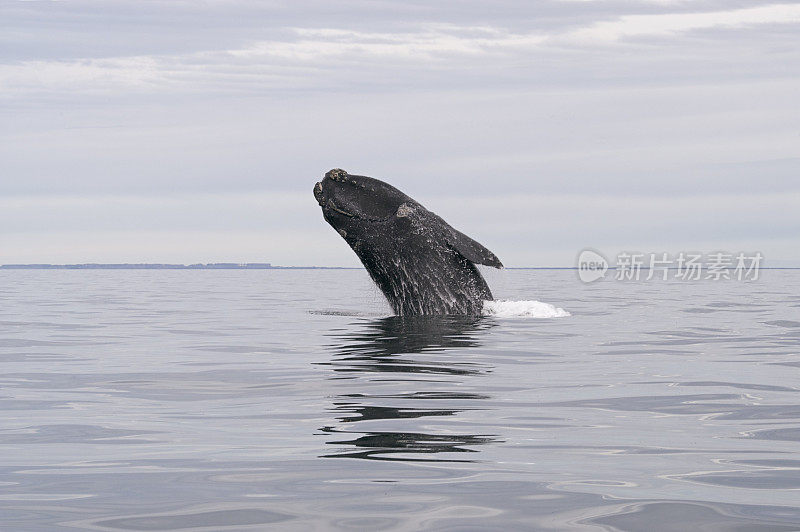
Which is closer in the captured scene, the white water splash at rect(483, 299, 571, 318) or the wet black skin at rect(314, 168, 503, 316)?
the wet black skin at rect(314, 168, 503, 316)

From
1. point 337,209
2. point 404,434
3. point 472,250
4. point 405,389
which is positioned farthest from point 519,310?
point 404,434

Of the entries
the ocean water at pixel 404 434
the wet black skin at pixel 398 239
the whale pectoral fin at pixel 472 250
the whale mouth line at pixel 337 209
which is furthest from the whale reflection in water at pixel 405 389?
the whale mouth line at pixel 337 209

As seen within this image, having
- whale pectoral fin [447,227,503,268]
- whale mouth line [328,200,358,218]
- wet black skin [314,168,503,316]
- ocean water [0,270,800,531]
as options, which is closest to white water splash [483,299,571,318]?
wet black skin [314,168,503,316]

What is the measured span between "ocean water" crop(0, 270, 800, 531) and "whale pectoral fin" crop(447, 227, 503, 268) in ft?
4.53

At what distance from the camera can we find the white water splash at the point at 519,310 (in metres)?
20.7

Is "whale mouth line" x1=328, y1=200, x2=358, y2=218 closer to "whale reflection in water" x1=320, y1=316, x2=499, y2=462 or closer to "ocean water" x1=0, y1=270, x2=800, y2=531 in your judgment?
"whale reflection in water" x1=320, y1=316, x2=499, y2=462

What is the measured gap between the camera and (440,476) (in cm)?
653

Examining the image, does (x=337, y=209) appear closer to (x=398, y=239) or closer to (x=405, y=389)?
(x=398, y=239)

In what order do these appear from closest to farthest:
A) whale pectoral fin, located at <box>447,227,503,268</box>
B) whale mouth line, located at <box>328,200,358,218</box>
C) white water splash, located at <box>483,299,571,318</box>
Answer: whale pectoral fin, located at <box>447,227,503,268</box>, whale mouth line, located at <box>328,200,358,218</box>, white water splash, located at <box>483,299,571,318</box>

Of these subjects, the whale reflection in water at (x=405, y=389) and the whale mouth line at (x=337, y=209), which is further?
the whale mouth line at (x=337, y=209)

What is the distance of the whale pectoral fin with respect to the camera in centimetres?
1727

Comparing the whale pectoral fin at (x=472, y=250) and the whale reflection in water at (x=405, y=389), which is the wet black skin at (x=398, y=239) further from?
the whale reflection in water at (x=405, y=389)

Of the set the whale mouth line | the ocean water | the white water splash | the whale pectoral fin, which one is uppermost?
the whale mouth line

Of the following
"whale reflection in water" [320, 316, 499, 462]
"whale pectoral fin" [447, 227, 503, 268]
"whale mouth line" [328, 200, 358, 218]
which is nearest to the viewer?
"whale reflection in water" [320, 316, 499, 462]
